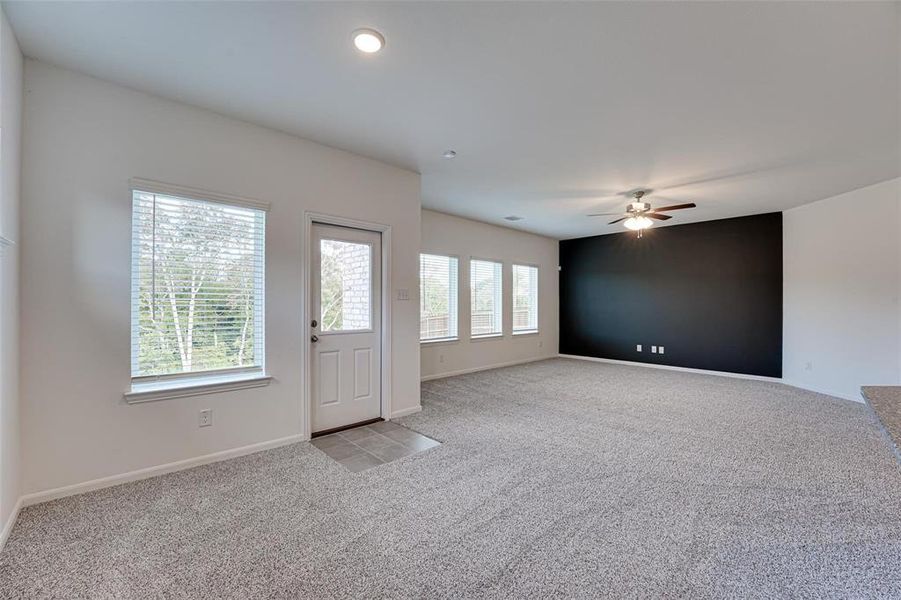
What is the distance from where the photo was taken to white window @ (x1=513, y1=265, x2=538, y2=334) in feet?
25.8

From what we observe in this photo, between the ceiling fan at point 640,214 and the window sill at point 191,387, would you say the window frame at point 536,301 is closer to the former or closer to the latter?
the ceiling fan at point 640,214

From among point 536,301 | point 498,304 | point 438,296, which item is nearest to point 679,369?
point 536,301

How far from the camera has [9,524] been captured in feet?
6.98

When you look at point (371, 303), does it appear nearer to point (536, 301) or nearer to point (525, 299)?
point (525, 299)

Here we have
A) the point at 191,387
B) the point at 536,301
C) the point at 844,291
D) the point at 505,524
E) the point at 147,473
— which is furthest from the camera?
the point at 536,301

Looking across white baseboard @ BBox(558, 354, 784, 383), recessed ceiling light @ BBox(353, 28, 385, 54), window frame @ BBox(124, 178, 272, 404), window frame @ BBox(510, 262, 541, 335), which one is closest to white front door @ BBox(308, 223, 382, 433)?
window frame @ BBox(124, 178, 272, 404)

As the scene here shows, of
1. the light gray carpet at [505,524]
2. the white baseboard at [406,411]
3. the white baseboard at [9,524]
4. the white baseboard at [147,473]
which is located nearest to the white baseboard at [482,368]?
the white baseboard at [406,411]

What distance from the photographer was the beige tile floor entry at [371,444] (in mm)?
3125

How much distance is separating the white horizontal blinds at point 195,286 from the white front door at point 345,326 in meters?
0.56

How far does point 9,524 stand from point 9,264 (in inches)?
56.2

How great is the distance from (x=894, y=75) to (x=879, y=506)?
8.93 ft

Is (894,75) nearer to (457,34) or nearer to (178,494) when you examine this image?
(457,34)

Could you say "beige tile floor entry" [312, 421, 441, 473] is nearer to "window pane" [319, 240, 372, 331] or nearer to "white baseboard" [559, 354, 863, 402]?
"window pane" [319, 240, 372, 331]

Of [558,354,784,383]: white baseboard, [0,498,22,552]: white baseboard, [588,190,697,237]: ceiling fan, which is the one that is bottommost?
[558,354,784,383]: white baseboard
